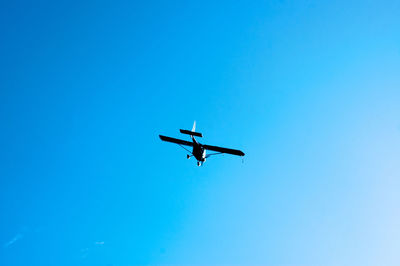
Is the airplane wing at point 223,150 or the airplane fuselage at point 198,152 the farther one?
the airplane wing at point 223,150

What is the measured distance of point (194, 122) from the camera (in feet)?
116

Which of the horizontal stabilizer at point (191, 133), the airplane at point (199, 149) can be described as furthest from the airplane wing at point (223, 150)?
the horizontal stabilizer at point (191, 133)

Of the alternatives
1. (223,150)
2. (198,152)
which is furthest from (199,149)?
(223,150)

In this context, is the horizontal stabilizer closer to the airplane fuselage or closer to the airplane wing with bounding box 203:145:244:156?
the airplane fuselage

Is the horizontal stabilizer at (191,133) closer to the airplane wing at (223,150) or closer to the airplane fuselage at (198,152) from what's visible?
the airplane fuselage at (198,152)

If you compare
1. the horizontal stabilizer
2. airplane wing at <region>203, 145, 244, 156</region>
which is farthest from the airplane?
the horizontal stabilizer

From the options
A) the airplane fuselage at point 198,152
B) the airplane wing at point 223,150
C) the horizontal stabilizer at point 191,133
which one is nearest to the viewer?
the horizontal stabilizer at point 191,133

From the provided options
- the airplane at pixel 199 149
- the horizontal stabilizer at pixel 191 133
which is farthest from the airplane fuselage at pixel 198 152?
the horizontal stabilizer at pixel 191 133

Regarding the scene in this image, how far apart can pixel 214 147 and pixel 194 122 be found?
15.4ft

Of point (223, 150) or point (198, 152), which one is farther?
point (223, 150)

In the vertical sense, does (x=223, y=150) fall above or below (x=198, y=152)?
above

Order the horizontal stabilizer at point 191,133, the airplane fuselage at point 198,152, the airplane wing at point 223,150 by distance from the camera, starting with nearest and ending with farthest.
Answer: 1. the horizontal stabilizer at point 191,133
2. the airplane fuselage at point 198,152
3. the airplane wing at point 223,150

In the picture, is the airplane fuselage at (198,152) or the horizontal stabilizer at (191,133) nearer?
the horizontal stabilizer at (191,133)

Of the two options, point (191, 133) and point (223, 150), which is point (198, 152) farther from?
point (191, 133)
